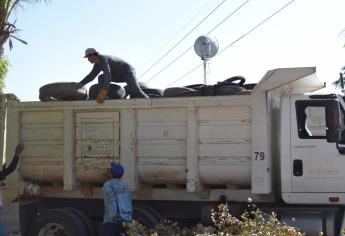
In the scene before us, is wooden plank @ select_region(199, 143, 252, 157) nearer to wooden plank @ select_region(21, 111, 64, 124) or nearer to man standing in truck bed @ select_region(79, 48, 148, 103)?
man standing in truck bed @ select_region(79, 48, 148, 103)

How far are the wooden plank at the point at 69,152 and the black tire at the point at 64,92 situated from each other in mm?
274

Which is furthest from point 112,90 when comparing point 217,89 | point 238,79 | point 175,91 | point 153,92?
point 238,79

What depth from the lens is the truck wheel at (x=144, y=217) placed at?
321 inches

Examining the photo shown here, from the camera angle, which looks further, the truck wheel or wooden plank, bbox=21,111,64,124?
wooden plank, bbox=21,111,64,124

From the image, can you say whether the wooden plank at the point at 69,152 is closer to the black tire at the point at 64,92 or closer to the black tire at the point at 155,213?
the black tire at the point at 64,92

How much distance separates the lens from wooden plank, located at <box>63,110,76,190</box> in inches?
335

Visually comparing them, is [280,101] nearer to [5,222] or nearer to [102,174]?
[102,174]

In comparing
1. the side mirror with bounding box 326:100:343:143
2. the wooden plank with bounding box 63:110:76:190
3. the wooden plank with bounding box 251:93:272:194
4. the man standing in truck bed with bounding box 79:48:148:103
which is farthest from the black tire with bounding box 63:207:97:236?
the side mirror with bounding box 326:100:343:143

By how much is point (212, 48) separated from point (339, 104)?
6.50m

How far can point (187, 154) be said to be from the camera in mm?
7984

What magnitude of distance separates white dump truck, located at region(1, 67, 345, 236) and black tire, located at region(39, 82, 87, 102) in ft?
0.56

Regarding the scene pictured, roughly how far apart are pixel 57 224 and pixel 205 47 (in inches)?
261

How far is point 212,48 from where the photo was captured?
13.9 m

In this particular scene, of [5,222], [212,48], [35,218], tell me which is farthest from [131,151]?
[212,48]
